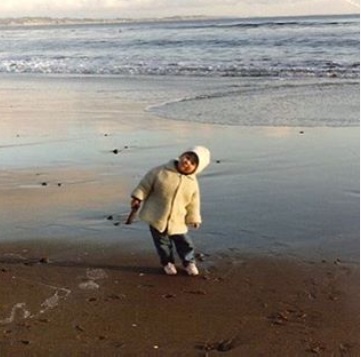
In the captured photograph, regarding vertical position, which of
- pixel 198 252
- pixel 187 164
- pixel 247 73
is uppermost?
pixel 187 164

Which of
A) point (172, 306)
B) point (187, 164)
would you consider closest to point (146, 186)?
point (187, 164)

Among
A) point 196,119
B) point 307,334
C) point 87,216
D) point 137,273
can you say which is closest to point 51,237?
point 87,216

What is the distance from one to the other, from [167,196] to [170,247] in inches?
14.7

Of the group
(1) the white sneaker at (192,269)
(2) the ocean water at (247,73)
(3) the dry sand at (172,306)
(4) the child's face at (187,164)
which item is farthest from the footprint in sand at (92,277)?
(2) the ocean water at (247,73)

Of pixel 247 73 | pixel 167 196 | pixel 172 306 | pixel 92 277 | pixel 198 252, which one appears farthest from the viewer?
pixel 247 73

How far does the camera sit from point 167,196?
17.4ft

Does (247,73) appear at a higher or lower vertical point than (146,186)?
lower

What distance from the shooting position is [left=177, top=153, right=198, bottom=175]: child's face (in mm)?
5145

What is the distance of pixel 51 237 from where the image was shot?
606cm

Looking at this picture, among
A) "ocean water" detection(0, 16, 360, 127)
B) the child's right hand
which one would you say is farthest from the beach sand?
"ocean water" detection(0, 16, 360, 127)

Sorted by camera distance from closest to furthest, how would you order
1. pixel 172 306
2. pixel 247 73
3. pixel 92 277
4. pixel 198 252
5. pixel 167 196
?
pixel 172 306
pixel 92 277
pixel 167 196
pixel 198 252
pixel 247 73

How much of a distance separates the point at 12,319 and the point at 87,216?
2.29 meters

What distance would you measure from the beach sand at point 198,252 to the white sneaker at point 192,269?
6 centimetres

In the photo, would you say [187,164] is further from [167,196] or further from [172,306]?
[172,306]
